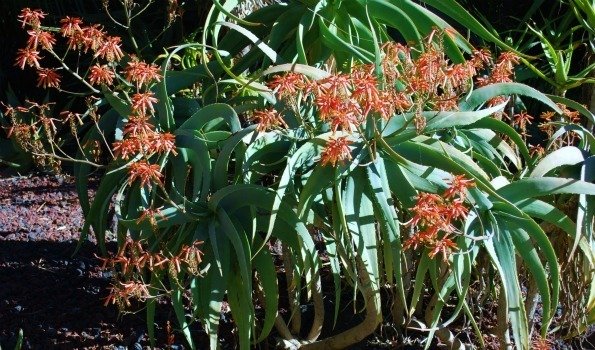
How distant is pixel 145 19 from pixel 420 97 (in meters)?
3.74

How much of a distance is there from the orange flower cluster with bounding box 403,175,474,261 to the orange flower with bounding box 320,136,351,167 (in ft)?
0.69

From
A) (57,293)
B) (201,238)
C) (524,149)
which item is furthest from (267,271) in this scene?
(57,293)

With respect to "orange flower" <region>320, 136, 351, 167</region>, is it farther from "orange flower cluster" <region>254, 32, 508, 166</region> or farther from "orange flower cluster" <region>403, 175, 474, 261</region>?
"orange flower cluster" <region>403, 175, 474, 261</region>

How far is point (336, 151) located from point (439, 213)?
28 cm

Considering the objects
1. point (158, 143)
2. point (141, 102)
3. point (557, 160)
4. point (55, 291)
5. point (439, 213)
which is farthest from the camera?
point (55, 291)

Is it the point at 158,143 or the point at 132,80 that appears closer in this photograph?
the point at 158,143

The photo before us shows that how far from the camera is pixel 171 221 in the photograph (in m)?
2.58

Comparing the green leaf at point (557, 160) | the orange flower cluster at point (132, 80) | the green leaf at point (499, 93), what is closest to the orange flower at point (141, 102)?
the orange flower cluster at point (132, 80)

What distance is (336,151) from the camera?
7.29ft

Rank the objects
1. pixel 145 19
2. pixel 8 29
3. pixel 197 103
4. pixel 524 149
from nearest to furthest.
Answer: pixel 524 149, pixel 197 103, pixel 145 19, pixel 8 29

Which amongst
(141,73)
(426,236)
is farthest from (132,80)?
(426,236)

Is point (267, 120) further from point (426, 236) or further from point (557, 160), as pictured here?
point (557, 160)

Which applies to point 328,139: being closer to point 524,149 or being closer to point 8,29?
point 524,149

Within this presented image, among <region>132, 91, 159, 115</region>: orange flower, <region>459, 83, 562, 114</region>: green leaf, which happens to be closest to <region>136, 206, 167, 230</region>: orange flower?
<region>132, 91, 159, 115</region>: orange flower
